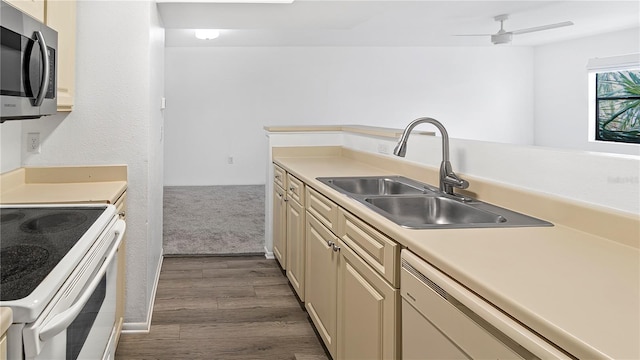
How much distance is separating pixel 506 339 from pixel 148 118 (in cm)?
236

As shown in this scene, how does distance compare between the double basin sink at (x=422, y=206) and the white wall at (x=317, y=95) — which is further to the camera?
the white wall at (x=317, y=95)

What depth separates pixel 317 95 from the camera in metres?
9.16

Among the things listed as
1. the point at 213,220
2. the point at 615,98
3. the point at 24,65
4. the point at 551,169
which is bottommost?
the point at 213,220

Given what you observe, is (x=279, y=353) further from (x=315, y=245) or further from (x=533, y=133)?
(x=533, y=133)

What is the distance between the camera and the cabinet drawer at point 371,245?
4.71 feet

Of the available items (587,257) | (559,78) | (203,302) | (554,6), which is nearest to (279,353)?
(203,302)

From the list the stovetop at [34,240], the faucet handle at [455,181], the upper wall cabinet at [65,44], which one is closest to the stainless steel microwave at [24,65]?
the upper wall cabinet at [65,44]

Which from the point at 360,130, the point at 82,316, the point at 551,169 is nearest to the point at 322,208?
the point at 551,169

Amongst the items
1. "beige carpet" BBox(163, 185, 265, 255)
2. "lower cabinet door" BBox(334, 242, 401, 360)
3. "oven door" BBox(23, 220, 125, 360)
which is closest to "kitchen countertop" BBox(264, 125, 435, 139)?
"beige carpet" BBox(163, 185, 265, 255)

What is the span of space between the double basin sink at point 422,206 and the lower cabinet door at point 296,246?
41 centimetres

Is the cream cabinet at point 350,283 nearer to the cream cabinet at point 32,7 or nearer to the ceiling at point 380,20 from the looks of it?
the cream cabinet at point 32,7

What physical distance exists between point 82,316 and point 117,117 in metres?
1.63

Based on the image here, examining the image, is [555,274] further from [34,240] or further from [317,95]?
[317,95]

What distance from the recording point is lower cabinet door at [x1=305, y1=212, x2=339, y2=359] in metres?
2.15
